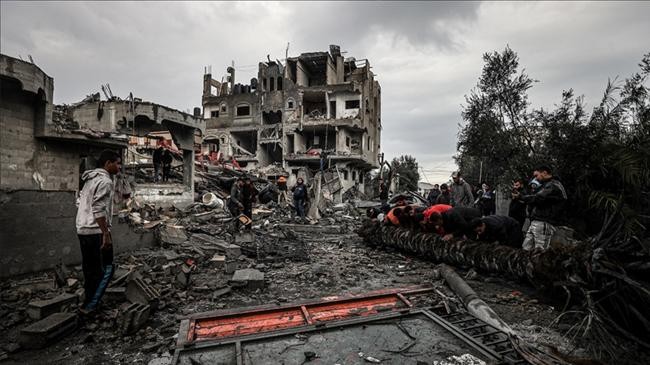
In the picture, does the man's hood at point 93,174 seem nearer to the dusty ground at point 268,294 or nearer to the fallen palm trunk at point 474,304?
the dusty ground at point 268,294

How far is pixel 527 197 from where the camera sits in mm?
4746

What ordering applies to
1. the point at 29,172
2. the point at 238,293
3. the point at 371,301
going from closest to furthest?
the point at 371,301
the point at 238,293
the point at 29,172

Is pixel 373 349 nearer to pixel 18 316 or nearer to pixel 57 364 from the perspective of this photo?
pixel 57 364

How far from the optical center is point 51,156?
972 cm

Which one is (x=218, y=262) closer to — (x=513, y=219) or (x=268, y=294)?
(x=268, y=294)

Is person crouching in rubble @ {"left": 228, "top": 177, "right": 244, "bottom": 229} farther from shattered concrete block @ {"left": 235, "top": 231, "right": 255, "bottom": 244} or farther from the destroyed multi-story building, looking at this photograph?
the destroyed multi-story building

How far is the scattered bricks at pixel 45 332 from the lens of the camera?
289 centimetres

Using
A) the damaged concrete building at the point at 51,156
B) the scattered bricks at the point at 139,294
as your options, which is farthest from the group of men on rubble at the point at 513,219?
the damaged concrete building at the point at 51,156

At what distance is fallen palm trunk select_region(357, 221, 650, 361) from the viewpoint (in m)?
2.55

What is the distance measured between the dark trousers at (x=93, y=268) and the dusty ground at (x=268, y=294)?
0.83 ft

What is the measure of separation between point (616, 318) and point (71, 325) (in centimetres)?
512

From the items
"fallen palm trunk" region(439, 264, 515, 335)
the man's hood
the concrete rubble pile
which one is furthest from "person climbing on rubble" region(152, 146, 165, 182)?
"fallen palm trunk" region(439, 264, 515, 335)

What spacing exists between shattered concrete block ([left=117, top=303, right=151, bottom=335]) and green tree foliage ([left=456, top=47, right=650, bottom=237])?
469 cm

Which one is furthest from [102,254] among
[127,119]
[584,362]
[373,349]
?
[127,119]
